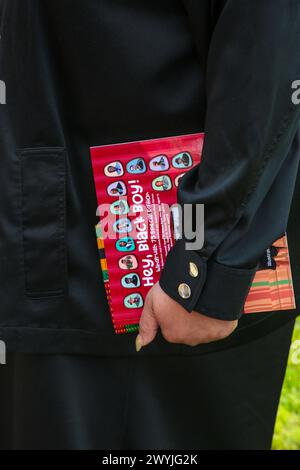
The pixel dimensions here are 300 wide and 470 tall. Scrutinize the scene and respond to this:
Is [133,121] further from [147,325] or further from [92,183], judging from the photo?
[147,325]

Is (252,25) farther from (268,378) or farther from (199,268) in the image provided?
(268,378)

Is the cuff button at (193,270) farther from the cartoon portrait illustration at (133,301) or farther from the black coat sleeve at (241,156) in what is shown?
the cartoon portrait illustration at (133,301)

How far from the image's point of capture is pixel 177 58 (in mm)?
1126

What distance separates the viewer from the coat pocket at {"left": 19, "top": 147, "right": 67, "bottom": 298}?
1.13m

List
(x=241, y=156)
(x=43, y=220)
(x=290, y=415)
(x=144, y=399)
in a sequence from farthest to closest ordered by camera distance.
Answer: (x=290, y=415) → (x=144, y=399) → (x=43, y=220) → (x=241, y=156)

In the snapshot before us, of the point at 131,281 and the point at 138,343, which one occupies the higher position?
the point at 131,281

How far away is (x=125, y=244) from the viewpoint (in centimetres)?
118

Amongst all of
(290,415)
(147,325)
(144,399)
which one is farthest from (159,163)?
(290,415)

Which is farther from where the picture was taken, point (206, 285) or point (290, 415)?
point (290, 415)

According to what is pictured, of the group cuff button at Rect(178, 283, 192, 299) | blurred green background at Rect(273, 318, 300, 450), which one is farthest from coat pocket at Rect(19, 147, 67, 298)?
blurred green background at Rect(273, 318, 300, 450)

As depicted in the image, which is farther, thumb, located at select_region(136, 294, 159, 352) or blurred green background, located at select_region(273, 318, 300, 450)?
blurred green background, located at select_region(273, 318, 300, 450)

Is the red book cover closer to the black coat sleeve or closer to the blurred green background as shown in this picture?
the black coat sleeve

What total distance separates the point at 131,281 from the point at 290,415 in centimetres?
147
